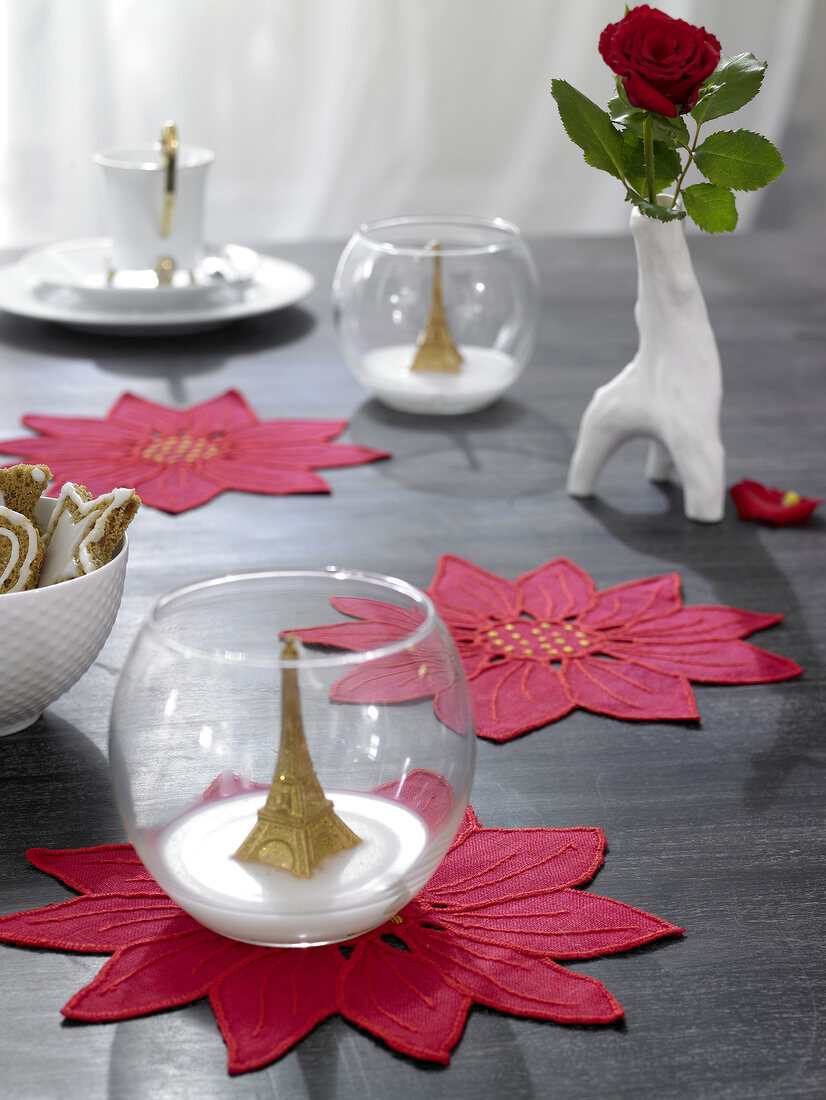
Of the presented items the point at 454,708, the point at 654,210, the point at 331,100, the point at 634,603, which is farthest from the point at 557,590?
the point at 331,100

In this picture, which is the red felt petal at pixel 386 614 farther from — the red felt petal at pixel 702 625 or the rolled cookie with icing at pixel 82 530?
the red felt petal at pixel 702 625

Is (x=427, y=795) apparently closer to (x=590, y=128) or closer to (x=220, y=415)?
(x=590, y=128)

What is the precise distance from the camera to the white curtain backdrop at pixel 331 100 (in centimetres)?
302

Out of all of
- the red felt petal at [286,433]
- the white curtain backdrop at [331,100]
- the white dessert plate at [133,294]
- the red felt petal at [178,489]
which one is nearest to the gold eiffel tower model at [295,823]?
the red felt petal at [178,489]

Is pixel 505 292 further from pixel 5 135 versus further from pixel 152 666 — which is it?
pixel 5 135

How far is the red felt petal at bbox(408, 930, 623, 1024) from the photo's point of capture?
0.50 m

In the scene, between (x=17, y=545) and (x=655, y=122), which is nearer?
(x=17, y=545)

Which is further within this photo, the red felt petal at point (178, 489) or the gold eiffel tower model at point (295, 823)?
the red felt petal at point (178, 489)

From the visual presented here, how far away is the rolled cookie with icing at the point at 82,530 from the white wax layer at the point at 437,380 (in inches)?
21.6

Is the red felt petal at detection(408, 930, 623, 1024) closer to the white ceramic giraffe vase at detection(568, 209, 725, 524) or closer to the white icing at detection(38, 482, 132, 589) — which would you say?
the white icing at detection(38, 482, 132, 589)

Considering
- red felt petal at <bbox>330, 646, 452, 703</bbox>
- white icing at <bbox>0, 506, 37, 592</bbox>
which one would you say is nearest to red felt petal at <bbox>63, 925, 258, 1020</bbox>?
red felt petal at <bbox>330, 646, 452, 703</bbox>

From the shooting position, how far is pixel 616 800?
654mm

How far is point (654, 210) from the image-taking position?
0.92m

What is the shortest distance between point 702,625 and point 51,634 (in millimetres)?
444
